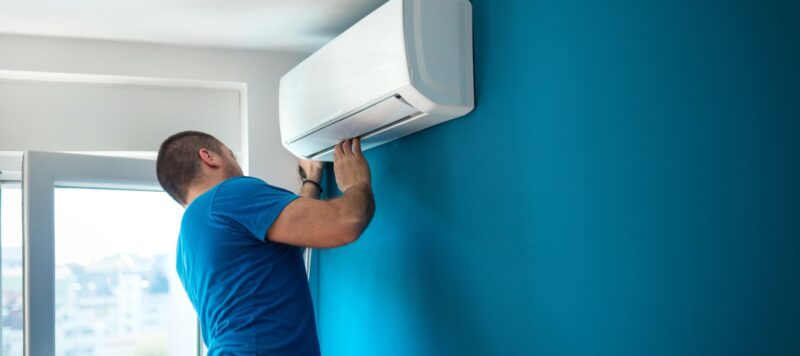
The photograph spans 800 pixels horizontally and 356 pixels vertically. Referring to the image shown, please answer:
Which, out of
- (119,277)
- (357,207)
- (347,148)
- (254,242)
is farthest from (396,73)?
(119,277)

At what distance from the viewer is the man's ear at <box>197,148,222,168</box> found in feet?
6.59

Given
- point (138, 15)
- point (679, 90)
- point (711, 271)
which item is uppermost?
point (138, 15)

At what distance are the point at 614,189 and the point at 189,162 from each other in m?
1.14

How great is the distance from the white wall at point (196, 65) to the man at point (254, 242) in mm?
671

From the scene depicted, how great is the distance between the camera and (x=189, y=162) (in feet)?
6.59

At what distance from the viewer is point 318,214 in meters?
1.70

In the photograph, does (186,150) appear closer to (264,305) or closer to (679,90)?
(264,305)

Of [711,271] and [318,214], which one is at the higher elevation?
[318,214]

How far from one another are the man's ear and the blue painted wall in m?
0.49

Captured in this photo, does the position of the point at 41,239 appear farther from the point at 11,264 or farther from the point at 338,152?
the point at 338,152

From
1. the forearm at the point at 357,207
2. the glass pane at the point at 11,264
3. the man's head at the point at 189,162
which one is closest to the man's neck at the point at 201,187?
the man's head at the point at 189,162

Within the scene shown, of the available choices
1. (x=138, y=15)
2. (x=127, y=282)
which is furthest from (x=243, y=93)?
(x=127, y=282)

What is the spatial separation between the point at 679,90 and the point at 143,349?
6.39 feet

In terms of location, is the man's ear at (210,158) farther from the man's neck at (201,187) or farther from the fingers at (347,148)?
the fingers at (347,148)
